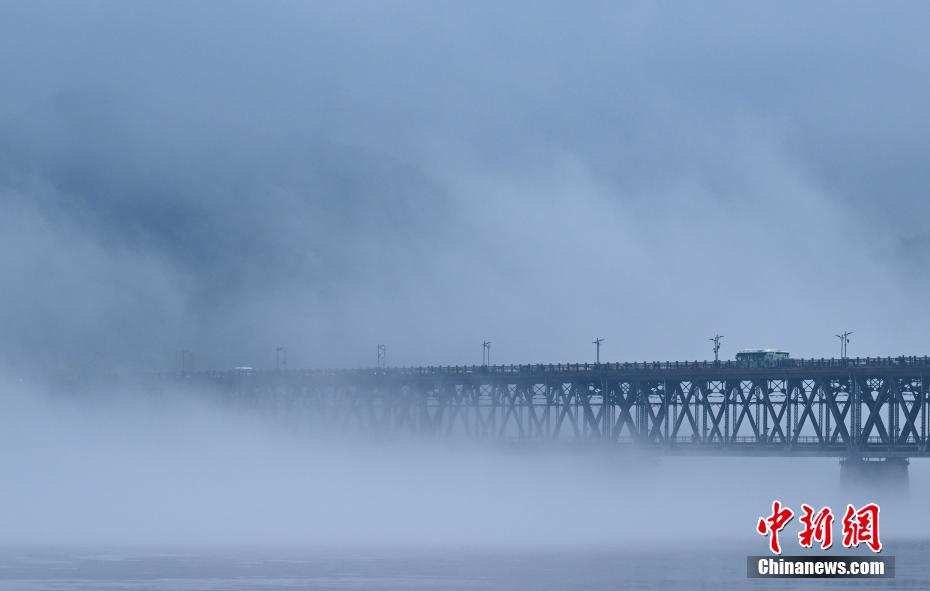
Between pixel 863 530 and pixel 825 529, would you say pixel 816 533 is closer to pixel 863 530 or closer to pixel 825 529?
pixel 863 530

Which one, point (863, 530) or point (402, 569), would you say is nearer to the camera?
point (402, 569)

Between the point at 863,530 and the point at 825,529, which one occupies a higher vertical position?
the point at 825,529

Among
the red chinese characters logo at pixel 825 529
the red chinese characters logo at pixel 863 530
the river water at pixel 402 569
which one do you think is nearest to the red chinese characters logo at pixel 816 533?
the red chinese characters logo at pixel 825 529

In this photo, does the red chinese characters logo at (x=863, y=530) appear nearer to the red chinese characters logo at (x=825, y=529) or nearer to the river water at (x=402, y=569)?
the red chinese characters logo at (x=825, y=529)

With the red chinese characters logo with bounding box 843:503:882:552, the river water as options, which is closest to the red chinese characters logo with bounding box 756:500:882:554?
the red chinese characters logo with bounding box 843:503:882:552

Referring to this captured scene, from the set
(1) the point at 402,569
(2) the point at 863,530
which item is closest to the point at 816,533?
(2) the point at 863,530

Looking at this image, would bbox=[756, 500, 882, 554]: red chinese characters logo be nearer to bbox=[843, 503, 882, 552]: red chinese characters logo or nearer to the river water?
bbox=[843, 503, 882, 552]: red chinese characters logo

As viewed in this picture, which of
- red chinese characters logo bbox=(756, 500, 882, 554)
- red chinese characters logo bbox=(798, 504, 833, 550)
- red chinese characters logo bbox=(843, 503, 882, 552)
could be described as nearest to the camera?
red chinese characters logo bbox=(756, 500, 882, 554)

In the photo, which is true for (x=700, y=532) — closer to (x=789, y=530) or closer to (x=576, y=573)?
(x=789, y=530)

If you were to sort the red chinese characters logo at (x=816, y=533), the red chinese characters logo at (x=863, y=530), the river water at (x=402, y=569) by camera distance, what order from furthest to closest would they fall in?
the red chinese characters logo at (x=816, y=533) < the red chinese characters logo at (x=863, y=530) < the river water at (x=402, y=569)

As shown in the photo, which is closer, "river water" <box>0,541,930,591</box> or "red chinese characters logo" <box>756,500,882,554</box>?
"red chinese characters logo" <box>756,500,882,554</box>

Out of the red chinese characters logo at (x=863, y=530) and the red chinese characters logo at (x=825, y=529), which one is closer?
the red chinese characters logo at (x=825, y=529)

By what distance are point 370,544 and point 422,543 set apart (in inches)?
152

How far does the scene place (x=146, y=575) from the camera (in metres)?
128
